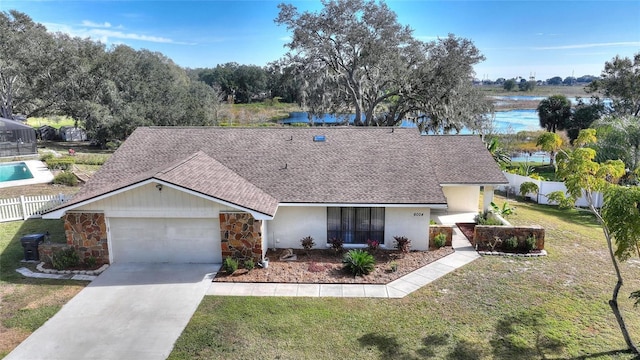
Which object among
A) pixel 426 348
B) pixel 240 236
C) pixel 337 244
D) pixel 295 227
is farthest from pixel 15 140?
pixel 426 348

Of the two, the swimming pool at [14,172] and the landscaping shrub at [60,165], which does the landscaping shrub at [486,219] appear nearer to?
the landscaping shrub at [60,165]

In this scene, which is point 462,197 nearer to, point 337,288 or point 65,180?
point 337,288

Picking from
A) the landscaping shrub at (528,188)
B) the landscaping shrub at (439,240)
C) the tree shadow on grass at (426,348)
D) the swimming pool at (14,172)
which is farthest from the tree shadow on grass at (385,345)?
the swimming pool at (14,172)

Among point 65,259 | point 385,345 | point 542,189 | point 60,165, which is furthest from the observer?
point 60,165

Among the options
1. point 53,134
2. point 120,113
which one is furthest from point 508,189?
point 53,134

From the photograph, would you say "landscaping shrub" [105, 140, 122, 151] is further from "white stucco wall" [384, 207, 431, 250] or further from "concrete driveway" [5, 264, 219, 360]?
"white stucco wall" [384, 207, 431, 250]

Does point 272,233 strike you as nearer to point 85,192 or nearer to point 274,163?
point 274,163
